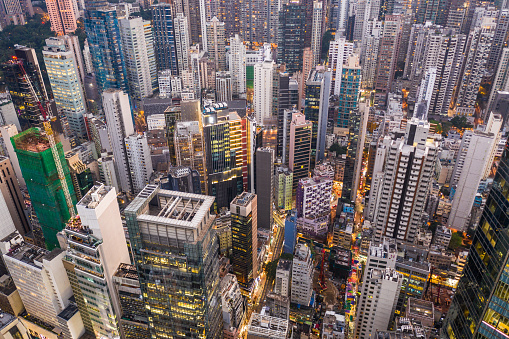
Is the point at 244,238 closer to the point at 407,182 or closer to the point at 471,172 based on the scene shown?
the point at 407,182

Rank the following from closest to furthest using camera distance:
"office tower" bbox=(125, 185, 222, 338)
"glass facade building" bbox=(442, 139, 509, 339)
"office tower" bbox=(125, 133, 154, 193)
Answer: "glass facade building" bbox=(442, 139, 509, 339)
"office tower" bbox=(125, 185, 222, 338)
"office tower" bbox=(125, 133, 154, 193)

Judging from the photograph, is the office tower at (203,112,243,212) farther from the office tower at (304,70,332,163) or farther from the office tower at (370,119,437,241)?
the office tower at (370,119,437,241)

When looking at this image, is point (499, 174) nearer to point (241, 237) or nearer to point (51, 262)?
point (241, 237)

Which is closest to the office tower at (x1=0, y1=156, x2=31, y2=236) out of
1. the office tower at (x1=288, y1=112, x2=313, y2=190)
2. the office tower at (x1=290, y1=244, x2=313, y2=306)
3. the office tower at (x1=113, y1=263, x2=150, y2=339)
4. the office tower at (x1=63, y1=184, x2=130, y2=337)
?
the office tower at (x1=63, y1=184, x2=130, y2=337)

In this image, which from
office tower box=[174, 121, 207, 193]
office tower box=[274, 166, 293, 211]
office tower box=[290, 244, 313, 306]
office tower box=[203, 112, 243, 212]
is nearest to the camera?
office tower box=[290, 244, 313, 306]

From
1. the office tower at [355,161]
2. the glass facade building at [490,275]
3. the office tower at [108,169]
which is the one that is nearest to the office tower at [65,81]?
the office tower at [108,169]

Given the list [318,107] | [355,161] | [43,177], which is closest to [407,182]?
[355,161]
